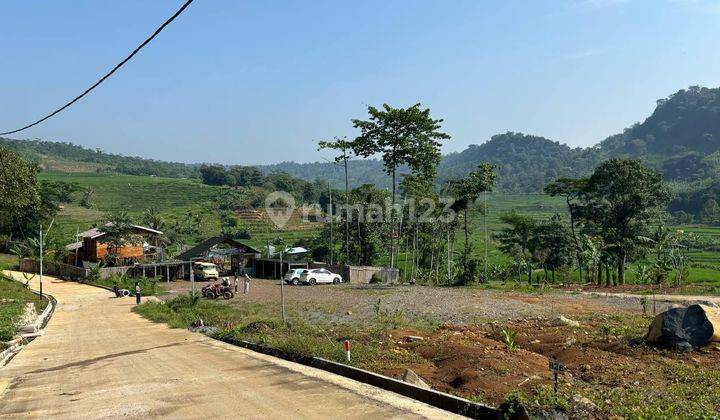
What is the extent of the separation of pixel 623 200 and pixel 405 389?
42.3 m

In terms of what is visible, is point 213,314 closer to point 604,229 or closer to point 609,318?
A: point 609,318

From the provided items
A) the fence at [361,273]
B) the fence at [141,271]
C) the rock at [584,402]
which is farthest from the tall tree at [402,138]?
the rock at [584,402]

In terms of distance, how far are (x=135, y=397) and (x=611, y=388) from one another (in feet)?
29.0

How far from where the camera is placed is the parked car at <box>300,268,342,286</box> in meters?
40.3

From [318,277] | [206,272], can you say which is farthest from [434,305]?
[206,272]

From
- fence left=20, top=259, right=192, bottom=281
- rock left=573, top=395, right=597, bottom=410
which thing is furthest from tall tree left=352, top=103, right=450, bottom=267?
rock left=573, top=395, right=597, bottom=410

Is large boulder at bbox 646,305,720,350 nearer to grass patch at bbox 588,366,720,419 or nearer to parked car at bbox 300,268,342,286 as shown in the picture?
grass patch at bbox 588,366,720,419

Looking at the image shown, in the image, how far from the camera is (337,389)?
34.8 ft

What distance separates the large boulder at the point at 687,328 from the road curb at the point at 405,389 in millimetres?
7234

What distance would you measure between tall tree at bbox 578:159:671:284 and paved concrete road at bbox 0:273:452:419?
38.6 metres

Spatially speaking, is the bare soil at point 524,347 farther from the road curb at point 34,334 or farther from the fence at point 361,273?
the fence at point 361,273

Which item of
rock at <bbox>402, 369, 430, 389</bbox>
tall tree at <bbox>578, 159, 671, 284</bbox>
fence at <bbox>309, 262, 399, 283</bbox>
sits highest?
tall tree at <bbox>578, 159, 671, 284</bbox>

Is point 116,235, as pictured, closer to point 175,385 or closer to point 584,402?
point 175,385

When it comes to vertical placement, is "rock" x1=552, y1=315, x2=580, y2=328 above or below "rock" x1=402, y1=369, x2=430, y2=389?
below
